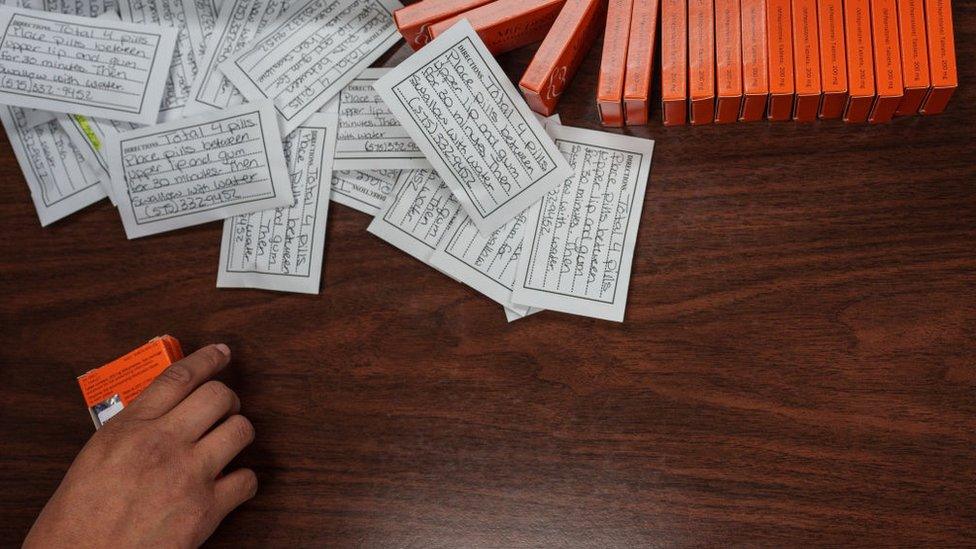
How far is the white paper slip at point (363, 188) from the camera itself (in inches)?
37.7

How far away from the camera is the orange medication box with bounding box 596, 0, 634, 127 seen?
867 millimetres

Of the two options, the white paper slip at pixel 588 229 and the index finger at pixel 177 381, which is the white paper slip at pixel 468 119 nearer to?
the white paper slip at pixel 588 229

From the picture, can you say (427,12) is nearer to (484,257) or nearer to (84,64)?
(484,257)

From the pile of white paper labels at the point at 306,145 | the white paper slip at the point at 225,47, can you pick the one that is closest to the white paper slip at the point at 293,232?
the pile of white paper labels at the point at 306,145

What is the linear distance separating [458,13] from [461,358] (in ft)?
1.30

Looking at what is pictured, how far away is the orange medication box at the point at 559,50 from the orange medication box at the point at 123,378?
1.72 ft

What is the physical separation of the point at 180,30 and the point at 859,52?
814mm

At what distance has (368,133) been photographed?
96cm

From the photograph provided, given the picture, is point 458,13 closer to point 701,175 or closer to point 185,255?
point 701,175

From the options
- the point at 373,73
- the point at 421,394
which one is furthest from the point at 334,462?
the point at 373,73

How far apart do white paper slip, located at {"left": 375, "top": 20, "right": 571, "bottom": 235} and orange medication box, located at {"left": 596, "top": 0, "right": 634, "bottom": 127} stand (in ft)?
0.27

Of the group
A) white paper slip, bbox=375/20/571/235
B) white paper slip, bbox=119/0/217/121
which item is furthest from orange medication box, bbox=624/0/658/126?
white paper slip, bbox=119/0/217/121

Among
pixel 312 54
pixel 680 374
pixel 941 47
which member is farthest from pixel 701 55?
pixel 312 54

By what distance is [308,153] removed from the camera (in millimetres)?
970
